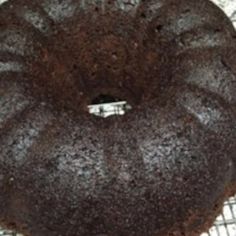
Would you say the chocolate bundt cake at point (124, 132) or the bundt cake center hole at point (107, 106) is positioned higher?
the chocolate bundt cake at point (124, 132)

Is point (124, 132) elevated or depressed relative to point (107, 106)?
elevated

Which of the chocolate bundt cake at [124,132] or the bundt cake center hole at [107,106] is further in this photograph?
the bundt cake center hole at [107,106]

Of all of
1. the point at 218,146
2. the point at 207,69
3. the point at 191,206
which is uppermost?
the point at 207,69

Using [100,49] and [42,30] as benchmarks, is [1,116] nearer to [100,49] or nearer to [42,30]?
[42,30]

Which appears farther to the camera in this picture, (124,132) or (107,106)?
(107,106)

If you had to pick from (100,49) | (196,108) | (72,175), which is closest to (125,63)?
(100,49)
